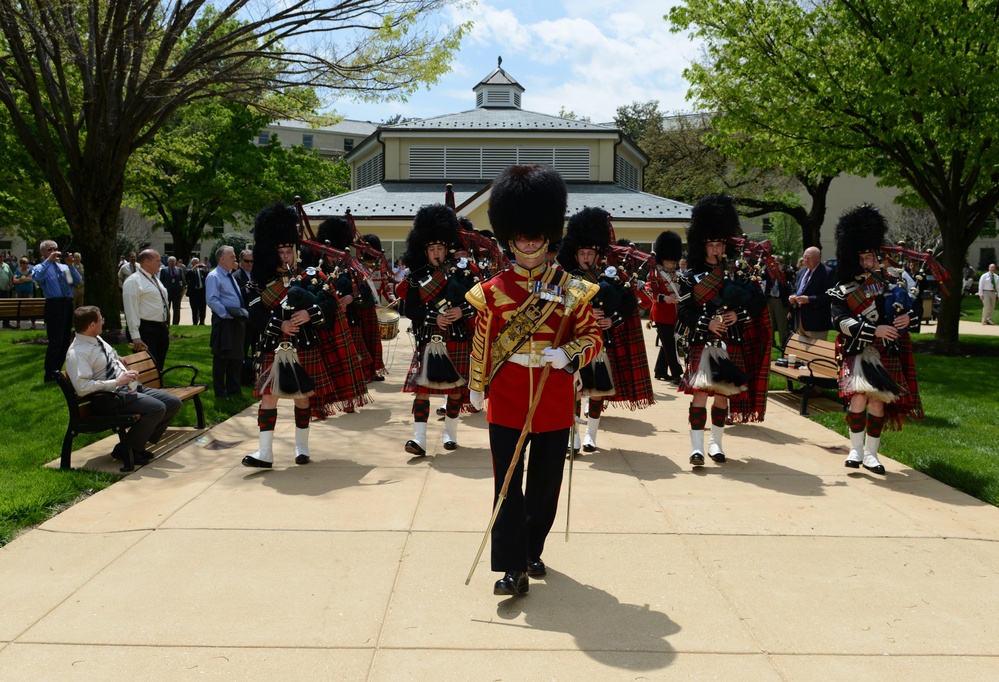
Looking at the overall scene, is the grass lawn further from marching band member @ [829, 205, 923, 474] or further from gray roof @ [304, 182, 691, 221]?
gray roof @ [304, 182, 691, 221]

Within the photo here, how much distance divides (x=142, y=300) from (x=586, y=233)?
4703 mm

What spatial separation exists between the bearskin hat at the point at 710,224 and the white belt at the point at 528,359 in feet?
9.56

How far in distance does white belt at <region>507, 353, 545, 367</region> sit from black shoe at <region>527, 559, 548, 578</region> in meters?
0.99

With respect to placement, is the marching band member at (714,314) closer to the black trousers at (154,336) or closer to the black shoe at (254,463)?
the black shoe at (254,463)

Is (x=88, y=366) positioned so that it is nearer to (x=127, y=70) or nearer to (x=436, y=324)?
(x=436, y=324)

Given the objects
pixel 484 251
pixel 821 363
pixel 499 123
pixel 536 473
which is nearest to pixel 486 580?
pixel 536 473

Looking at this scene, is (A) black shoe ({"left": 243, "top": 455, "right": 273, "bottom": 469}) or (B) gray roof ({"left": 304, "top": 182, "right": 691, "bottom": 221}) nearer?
(A) black shoe ({"left": 243, "top": 455, "right": 273, "bottom": 469})

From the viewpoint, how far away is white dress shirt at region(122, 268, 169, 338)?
335 inches

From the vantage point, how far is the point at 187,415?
8195 mm

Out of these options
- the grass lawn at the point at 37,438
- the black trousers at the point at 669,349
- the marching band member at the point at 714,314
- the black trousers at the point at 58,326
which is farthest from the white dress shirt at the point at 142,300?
the black trousers at the point at 669,349

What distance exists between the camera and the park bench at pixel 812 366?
29.2ft

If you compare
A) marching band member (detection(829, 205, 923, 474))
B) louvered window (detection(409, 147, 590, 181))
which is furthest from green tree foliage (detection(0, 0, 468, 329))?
louvered window (detection(409, 147, 590, 181))

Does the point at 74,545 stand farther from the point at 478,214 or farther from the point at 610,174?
the point at 610,174

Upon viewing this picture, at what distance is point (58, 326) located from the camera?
34.0 ft
